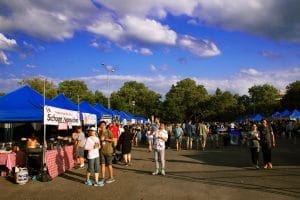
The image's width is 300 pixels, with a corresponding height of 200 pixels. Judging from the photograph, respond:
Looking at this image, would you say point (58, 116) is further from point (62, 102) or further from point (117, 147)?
point (62, 102)

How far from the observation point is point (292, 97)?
102m

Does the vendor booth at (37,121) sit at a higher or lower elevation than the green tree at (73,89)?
lower

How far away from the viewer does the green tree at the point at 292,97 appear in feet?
326

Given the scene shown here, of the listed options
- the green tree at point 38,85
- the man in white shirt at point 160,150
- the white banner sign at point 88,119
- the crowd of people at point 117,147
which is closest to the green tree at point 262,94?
the green tree at point 38,85

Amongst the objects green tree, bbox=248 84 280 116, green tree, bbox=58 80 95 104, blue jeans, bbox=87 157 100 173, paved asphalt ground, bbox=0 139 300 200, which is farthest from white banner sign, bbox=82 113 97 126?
green tree, bbox=248 84 280 116

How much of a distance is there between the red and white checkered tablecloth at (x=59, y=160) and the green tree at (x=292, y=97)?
8588cm

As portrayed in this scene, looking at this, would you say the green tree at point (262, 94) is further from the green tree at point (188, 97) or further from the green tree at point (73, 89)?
the green tree at point (73, 89)

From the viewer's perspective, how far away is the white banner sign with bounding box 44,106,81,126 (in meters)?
15.3

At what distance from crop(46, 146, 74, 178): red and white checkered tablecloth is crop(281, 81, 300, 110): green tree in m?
85.9

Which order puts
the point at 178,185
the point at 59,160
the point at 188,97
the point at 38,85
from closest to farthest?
the point at 178,185 → the point at 59,160 → the point at 38,85 → the point at 188,97

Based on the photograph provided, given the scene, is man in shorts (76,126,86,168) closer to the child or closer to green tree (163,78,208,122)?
the child

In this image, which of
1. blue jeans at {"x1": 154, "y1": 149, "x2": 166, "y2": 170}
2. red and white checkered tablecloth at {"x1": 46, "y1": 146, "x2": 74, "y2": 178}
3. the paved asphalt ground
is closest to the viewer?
the paved asphalt ground

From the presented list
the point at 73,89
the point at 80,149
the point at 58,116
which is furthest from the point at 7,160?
the point at 73,89

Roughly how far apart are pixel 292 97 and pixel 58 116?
303 feet
